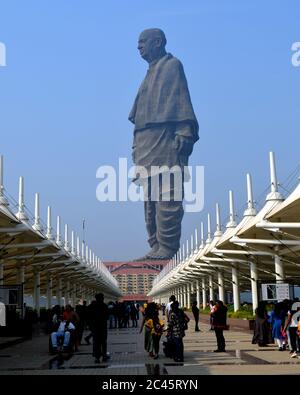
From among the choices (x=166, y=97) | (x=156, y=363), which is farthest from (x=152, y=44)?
(x=156, y=363)

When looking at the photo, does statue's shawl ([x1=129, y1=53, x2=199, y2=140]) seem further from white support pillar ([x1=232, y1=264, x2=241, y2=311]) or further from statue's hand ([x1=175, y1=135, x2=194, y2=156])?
white support pillar ([x1=232, y1=264, x2=241, y2=311])

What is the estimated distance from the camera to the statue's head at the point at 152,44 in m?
187

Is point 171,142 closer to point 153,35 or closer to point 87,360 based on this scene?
point 153,35

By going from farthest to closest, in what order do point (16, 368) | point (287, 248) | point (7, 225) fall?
point (287, 248) → point (7, 225) → point (16, 368)

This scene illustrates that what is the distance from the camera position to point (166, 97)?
187875 mm

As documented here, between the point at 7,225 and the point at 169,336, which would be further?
the point at 7,225

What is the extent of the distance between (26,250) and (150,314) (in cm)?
1772

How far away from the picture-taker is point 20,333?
29.7 meters

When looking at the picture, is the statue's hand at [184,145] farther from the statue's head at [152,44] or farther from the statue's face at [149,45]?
the statue's face at [149,45]

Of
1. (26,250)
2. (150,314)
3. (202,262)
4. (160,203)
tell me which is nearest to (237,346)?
(150,314)

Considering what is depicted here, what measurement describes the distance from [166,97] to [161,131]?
9592 mm

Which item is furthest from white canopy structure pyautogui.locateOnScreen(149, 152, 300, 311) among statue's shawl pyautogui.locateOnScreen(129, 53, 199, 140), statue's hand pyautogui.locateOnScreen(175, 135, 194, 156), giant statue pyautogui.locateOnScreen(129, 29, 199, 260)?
statue's shawl pyautogui.locateOnScreen(129, 53, 199, 140)

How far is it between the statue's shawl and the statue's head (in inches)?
89.3

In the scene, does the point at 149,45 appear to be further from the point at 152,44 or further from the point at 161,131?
the point at 161,131
